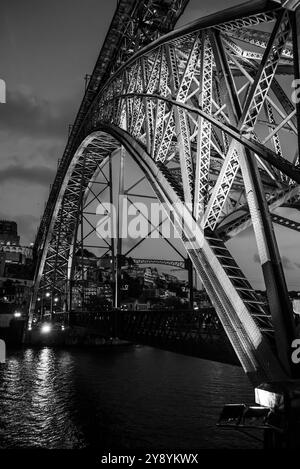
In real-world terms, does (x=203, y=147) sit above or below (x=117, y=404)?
above

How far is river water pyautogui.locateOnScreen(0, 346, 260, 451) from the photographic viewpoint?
42.6ft

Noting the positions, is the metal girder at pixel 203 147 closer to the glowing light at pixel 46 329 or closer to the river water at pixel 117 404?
the river water at pixel 117 404

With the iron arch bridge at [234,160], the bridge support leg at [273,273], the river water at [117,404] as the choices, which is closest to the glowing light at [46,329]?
the river water at [117,404]

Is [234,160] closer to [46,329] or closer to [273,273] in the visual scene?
[273,273]

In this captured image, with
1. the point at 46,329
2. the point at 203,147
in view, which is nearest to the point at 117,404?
the point at 203,147

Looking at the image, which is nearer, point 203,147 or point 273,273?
point 273,273

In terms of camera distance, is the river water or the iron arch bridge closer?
the iron arch bridge

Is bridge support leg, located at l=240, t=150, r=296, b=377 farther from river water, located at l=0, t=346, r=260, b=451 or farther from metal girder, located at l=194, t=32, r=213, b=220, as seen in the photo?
river water, located at l=0, t=346, r=260, b=451

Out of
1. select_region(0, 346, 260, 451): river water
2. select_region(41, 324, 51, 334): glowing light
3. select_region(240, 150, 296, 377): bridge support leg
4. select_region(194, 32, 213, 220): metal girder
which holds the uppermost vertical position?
select_region(194, 32, 213, 220): metal girder

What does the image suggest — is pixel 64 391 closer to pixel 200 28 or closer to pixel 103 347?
pixel 200 28

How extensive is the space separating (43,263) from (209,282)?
3801 centimetres

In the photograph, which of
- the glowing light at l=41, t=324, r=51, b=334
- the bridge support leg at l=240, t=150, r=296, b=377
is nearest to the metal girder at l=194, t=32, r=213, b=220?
the bridge support leg at l=240, t=150, r=296, b=377

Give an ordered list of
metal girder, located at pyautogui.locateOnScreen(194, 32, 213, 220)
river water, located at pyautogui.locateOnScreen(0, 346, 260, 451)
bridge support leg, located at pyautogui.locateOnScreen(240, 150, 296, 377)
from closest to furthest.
Result: 1. bridge support leg, located at pyautogui.locateOnScreen(240, 150, 296, 377)
2. metal girder, located at pyautogui.locateOnScreen(194, 32, 213, 220)
3. river water, located at pyautogui.locateOnScreen(0, 346, 260, 451)

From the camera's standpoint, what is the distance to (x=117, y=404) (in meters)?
18.2
